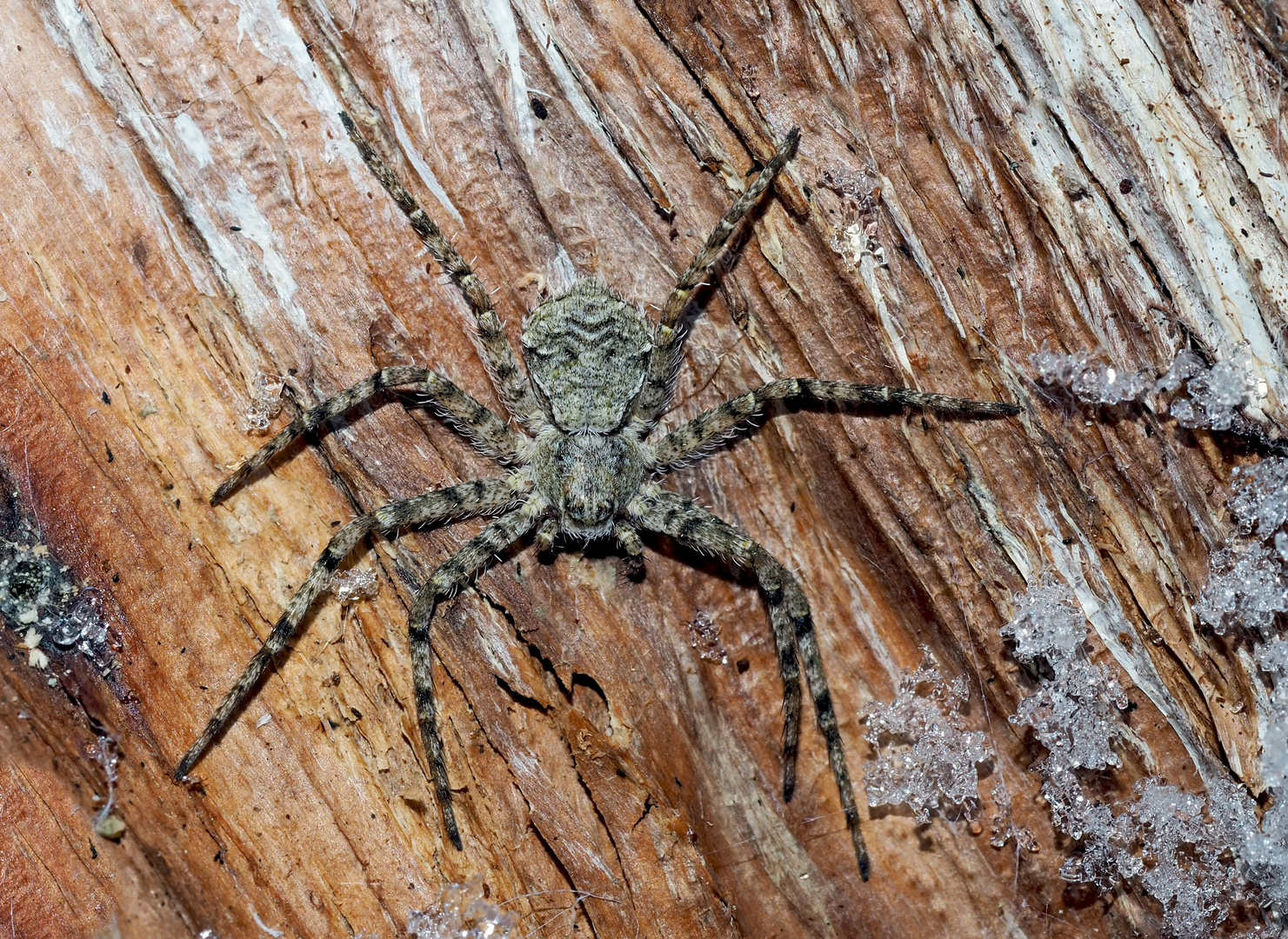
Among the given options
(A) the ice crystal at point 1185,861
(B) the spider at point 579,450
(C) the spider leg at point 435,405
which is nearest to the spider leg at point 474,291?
(B) the spider at point 579,450

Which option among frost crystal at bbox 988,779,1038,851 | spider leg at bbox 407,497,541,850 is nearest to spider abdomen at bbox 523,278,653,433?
spider leg at bbox 407,497,541,850

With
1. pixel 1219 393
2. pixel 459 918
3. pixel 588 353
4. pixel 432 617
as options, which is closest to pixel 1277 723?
pixel 1219 393

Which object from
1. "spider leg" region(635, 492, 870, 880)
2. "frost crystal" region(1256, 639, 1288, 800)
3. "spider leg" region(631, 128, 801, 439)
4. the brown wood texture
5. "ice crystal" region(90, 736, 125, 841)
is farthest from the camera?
"spider leg" region(635, 492, 870, 880)

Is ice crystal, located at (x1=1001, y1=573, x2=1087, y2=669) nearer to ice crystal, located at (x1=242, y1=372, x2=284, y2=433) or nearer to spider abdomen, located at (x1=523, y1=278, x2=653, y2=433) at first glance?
spider abdomen, located at (x1=523, y1=278, x2=653, y2=433)

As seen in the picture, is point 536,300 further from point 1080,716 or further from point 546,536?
point 1080,716

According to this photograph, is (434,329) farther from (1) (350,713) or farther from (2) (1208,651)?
(2) (1208,651)

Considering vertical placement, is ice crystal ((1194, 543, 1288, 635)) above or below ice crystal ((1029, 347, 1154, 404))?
below
